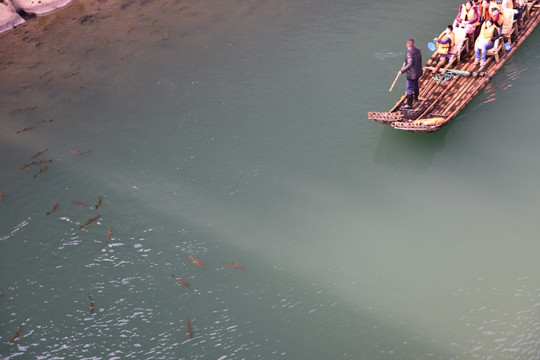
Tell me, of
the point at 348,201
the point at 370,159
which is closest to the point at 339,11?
the point at 370,159

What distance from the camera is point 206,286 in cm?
977

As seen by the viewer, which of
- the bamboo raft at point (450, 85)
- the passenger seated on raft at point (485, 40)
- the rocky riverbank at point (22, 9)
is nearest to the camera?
the bamboo raft at point (450, 85)

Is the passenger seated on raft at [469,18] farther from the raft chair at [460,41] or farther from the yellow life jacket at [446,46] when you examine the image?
the yellow life jacket at [446,46]

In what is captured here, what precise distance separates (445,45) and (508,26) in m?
2.14

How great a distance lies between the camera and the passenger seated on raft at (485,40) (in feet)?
43.4

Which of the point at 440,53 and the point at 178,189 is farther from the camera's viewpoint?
the point at 440,53

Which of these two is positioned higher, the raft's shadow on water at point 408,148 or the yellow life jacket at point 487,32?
the yellow life jacket at point 487,32

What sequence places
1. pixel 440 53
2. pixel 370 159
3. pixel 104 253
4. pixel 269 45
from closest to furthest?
pixel 104 253
pixel 370 159
pixel 440 53
pixel 269 45

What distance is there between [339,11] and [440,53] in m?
4.67

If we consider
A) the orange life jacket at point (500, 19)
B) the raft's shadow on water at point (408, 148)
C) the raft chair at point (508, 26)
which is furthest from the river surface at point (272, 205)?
the orange life jacket at point (500, 19)

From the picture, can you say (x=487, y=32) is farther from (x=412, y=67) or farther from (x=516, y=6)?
(x=412, y=67)

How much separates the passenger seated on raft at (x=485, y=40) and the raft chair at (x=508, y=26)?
3.13 feet

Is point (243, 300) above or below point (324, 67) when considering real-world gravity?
below

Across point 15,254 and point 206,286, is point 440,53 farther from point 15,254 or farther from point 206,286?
point 15,254
